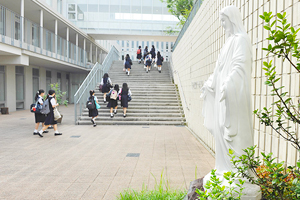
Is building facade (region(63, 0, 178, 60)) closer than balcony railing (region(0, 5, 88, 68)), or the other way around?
balcony railing (region(0, 5, 88, 68))

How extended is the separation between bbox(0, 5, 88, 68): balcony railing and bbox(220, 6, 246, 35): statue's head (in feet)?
38.3

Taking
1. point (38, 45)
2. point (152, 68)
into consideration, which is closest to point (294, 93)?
point (38, 45)

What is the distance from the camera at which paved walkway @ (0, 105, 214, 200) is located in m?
3.93

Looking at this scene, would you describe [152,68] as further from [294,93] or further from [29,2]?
[294,93]

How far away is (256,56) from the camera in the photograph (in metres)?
3.93

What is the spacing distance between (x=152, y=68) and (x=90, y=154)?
1439cm

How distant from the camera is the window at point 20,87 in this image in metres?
17.5

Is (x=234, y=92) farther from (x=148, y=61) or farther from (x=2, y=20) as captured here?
(x=148, y=61)

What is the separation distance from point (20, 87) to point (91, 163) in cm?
1501

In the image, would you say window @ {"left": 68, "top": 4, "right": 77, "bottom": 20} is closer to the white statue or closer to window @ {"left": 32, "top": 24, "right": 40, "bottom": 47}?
window @ {"left": 32, "top": 24, "right": 40, "bottom": 47}

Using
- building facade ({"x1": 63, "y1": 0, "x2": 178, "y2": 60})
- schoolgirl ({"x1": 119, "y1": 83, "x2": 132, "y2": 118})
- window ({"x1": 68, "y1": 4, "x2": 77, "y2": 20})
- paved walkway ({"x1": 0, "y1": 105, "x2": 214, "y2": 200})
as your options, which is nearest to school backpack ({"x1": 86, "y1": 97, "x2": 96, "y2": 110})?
schoolgirl ({"x1": 119, "y1": 83, "x2": 132, "y2": 118})

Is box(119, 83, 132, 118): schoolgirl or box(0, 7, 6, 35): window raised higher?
box(0, 7, 6, 35): window

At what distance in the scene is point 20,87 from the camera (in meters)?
17.9

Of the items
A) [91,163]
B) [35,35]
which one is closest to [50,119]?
[91,163]
